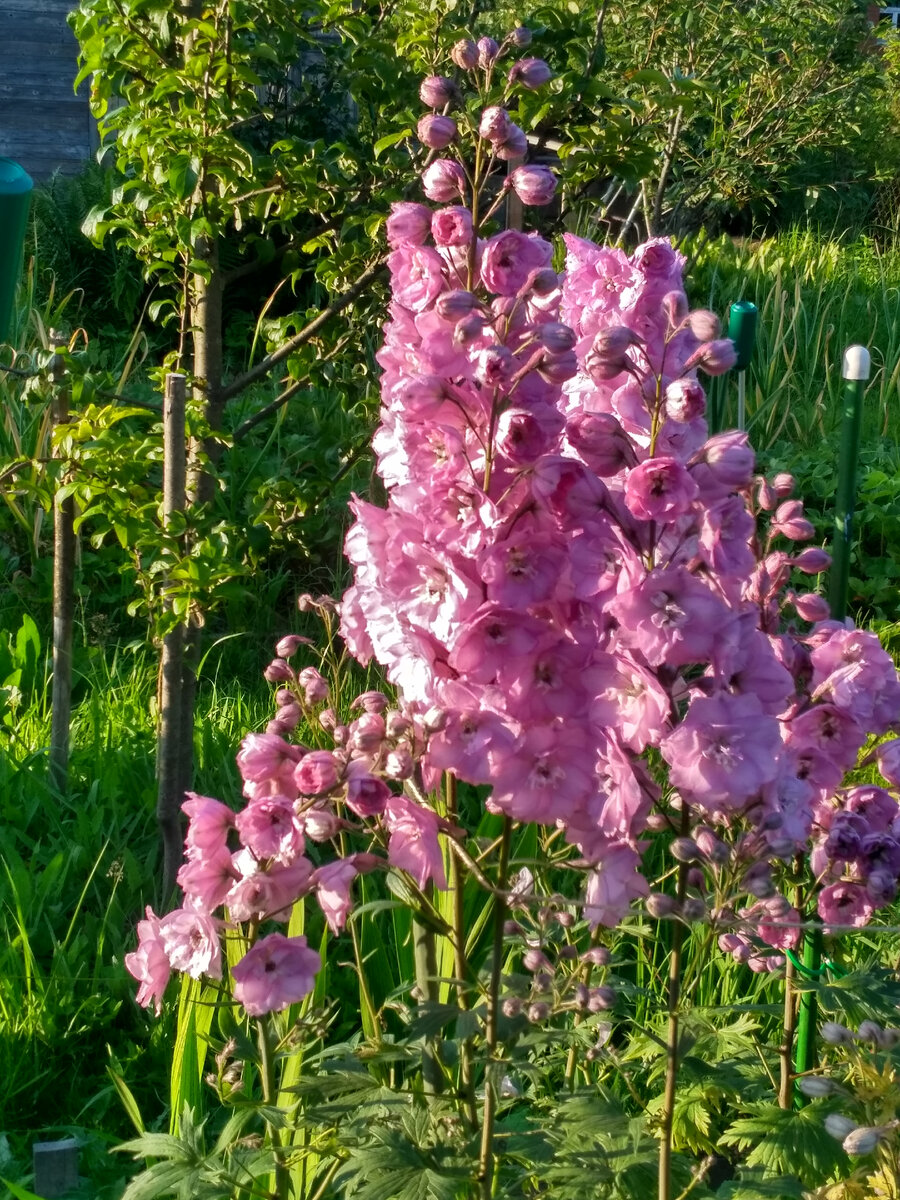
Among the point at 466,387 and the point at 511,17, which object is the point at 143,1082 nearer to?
the point at 466,387

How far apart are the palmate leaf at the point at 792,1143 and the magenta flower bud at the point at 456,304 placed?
943mm

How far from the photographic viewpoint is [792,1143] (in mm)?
1447

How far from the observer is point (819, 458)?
5031mm

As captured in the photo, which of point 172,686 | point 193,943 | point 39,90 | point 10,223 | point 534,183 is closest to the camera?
point 534,183

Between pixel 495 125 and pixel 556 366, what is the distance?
30cm

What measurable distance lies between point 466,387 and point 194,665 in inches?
66.1

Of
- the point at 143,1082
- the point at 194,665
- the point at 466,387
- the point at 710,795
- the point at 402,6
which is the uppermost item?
the point at 402,6

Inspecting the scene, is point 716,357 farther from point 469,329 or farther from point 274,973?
point 274,973

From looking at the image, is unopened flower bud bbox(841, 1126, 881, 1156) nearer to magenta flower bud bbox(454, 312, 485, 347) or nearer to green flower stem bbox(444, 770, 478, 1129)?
green flower stem bbox(444, 770, 478, 1129)

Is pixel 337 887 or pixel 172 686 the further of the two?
pixel 172 686

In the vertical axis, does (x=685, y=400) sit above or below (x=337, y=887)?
above

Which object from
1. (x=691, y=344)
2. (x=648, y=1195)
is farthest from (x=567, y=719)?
(x=648, y=1195)

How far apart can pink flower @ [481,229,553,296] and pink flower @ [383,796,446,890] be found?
18.9 inches

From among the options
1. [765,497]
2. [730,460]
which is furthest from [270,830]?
[765,497]
